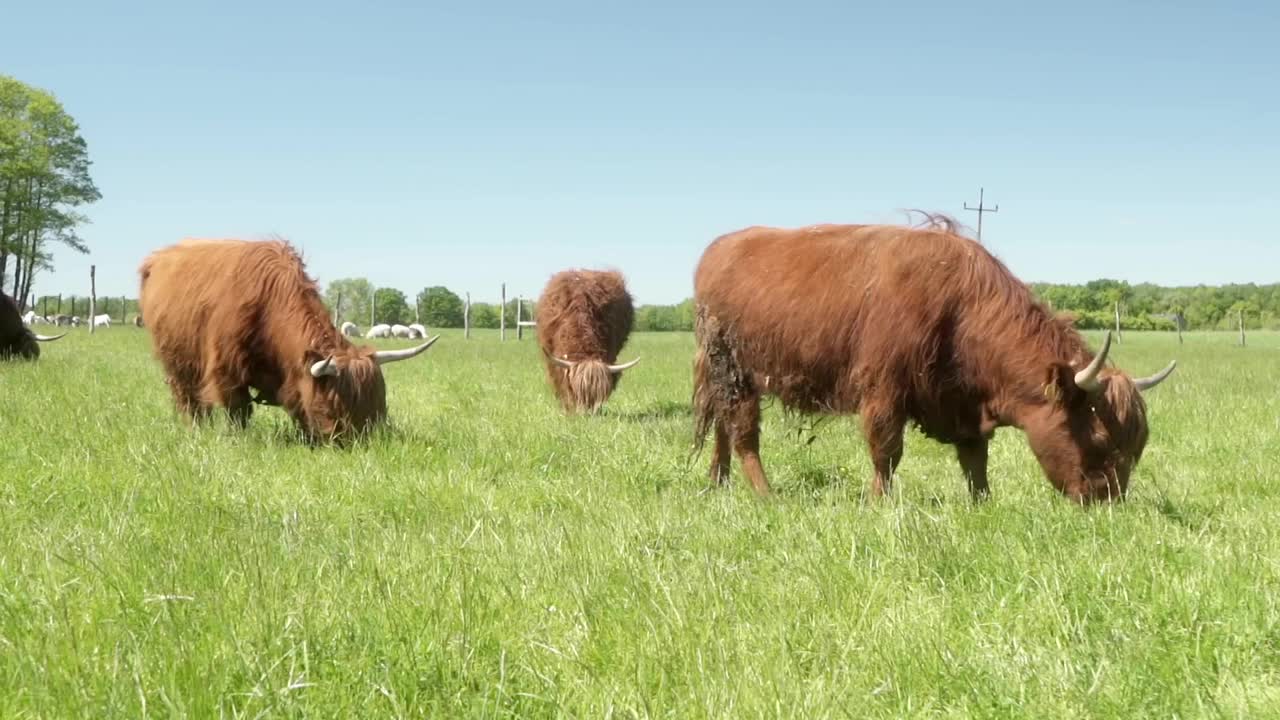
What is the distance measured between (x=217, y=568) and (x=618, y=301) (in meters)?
10.3

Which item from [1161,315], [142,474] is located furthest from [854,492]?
[1161,315]

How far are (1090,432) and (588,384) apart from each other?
687 centimetres

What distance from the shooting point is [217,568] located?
3.30 meters

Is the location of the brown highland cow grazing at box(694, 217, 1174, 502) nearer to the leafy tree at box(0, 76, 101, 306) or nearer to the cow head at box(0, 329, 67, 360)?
the cow head at box(0, 329, 67, 360)

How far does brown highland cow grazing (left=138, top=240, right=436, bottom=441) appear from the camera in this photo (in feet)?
23.9

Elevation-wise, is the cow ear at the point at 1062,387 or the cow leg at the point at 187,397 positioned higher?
the cow ear at the point at 1062,387

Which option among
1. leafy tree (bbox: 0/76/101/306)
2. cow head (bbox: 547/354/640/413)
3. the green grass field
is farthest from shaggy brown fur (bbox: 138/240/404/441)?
leafy tree (bbox: 0/76/101/306)

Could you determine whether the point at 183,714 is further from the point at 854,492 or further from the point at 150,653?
the point at 854,492

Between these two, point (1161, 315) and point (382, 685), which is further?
point (1161, 315)

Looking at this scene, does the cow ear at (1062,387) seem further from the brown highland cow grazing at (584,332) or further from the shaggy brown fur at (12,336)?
the shaggy brown fur at (12,336)

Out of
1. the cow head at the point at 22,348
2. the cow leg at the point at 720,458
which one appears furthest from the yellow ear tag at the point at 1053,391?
the cow head at the point at 22,348

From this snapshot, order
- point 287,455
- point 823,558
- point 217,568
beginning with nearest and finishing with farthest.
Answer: point 217,568 → point 823,558 → point 287,455

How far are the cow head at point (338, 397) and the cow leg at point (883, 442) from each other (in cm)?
357

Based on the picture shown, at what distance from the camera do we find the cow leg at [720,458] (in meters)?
6.78
